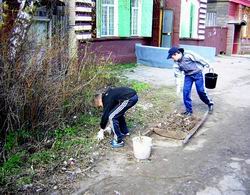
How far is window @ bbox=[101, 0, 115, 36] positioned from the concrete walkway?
7820mm

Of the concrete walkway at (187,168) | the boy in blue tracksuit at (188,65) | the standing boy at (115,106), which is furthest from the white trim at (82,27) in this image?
the standing boy at (115,106)

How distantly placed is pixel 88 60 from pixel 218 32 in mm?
18538

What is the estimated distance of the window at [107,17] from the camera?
13.8 meters

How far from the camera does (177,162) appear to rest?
5441 millimetres

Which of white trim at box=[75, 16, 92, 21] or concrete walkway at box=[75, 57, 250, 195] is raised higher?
white trim at box=[75, 16, 92, 21]

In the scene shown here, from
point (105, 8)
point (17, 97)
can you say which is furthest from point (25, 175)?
point (105, 8)

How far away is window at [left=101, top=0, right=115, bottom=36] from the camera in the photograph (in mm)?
→ 13781

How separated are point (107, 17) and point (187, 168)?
991cm

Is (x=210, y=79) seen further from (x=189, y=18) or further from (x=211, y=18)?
(x=211, y=18)

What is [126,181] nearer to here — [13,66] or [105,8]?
[13,66]

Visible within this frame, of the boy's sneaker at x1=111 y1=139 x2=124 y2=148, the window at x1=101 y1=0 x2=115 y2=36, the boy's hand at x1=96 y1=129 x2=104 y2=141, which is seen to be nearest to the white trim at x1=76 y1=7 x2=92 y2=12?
the window at x1=101 y1=0 x2=115 y2=36

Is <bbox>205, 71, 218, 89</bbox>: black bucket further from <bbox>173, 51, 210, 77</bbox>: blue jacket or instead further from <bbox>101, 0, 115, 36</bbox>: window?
<bbox>101, 0, 115, 36</bbox>: window

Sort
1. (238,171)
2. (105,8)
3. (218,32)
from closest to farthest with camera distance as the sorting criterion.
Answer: (238,171) → (105,8) → (218,32)

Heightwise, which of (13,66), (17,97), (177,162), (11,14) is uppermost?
(11,14)
